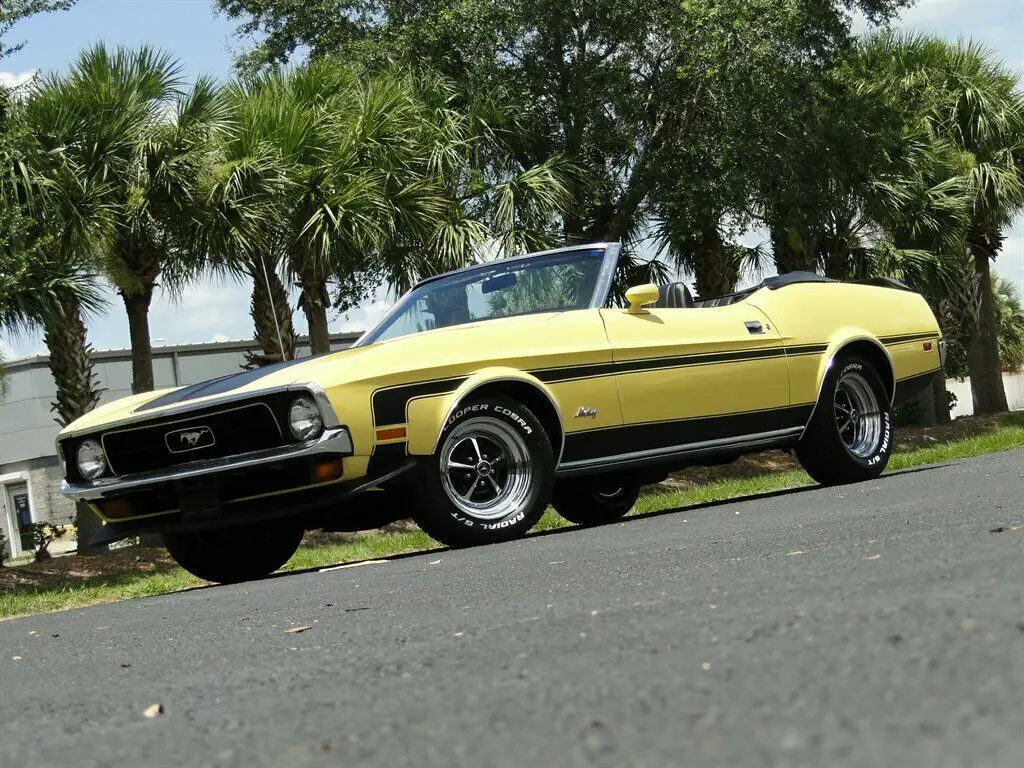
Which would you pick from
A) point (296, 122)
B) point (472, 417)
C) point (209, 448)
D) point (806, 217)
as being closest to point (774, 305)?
point (472, 417)

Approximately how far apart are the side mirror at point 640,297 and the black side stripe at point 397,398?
4.57ft

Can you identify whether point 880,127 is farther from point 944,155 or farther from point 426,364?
point 426,364

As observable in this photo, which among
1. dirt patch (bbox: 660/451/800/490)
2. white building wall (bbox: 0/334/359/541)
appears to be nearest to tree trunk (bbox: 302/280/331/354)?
dirt patch (bbox: 660/451/800/490)

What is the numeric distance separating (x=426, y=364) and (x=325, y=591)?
1.58 meters

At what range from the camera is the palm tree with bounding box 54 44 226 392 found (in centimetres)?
1545

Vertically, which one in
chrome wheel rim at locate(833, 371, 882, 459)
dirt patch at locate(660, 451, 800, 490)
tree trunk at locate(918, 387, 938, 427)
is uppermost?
chrome wheel rim at locate(833, 371, 882, 459)

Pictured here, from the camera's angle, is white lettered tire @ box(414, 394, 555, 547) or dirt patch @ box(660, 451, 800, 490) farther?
dirt patch @ box(660, 451, 800, 490)

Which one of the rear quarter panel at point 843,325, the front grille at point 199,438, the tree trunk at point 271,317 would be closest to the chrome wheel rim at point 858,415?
the rear quarter panel at point 843,325

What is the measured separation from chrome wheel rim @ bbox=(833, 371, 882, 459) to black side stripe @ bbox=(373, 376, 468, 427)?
3.15 metres

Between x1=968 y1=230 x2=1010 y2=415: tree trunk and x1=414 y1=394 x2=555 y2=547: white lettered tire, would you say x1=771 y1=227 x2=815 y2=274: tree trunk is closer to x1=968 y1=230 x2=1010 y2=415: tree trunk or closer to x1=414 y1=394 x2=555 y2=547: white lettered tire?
x1=968 y1=230 x2=1010 y2=415: tree trunk

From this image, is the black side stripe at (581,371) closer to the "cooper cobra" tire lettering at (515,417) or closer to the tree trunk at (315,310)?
the "cooper cobra" tire lettering at (515,417)

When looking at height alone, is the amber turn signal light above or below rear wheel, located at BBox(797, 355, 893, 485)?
above

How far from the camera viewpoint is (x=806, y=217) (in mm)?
19062

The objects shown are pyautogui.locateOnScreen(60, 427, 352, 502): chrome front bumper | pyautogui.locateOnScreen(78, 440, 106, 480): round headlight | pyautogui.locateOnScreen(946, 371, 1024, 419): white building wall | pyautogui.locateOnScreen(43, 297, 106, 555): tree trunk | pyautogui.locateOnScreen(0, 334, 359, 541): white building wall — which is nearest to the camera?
pyautogui.locateOnScreen(60, 427, 352, 502): chrome front bumper
